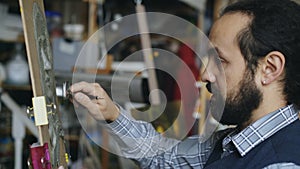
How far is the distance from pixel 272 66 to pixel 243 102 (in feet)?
0.36

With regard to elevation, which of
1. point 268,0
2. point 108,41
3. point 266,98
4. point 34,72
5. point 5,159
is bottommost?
point 5,159

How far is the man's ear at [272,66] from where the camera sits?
102 centimetres

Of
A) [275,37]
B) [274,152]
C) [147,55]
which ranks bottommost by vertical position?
[274,152]

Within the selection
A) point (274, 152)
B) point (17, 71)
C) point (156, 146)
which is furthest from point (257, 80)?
point (17, 71)

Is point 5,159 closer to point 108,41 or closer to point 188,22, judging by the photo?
point 108,41

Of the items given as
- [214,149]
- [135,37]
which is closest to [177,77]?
[135,37]

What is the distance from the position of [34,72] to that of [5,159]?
1851 mm

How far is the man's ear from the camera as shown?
1.02 m

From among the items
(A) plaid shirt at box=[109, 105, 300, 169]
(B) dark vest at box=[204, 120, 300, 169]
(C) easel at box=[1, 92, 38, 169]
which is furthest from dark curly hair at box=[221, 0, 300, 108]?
(C) easel at box=[1, 92, 38, 169]

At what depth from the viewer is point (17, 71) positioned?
2529 mm

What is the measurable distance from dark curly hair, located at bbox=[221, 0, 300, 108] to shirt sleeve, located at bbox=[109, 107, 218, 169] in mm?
326

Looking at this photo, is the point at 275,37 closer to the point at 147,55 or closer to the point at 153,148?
the point at 153,148

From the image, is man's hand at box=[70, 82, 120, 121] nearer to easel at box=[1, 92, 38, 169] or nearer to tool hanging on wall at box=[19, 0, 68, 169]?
tool hanging on wall at box=[19, 0, 68, 169]

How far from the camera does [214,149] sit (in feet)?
3.96
